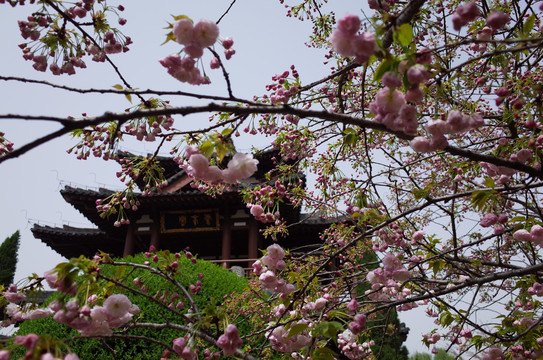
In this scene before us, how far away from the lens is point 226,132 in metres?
1.53

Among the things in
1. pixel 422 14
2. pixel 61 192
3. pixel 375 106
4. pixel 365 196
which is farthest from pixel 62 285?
pixel 61 192

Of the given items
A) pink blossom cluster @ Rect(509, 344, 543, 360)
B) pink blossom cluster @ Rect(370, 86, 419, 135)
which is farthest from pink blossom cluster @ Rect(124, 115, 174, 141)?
pink blossom cluster @ Rect(509, 344, 543, 360)

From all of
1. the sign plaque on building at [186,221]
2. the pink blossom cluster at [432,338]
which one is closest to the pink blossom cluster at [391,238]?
the pink blossom cluster at [432,338]

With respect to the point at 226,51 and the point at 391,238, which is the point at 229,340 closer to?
the point at 226,51

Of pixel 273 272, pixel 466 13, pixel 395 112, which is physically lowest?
pixel 273 272

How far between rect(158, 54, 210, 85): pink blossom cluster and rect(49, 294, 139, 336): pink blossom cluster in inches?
36.4

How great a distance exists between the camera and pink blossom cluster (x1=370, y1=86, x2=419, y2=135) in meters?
1.32

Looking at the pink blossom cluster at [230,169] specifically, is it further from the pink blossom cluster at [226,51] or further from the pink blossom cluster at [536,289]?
the pink blossom cluster at [536,289]

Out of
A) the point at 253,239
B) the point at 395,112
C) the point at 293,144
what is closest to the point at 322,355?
the point at 395,112

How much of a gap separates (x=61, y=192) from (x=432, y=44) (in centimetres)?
913

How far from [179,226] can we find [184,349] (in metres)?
9.43

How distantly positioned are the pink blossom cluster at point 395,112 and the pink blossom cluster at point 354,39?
0.53ft

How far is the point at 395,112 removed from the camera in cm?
134

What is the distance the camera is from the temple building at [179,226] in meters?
9.95
